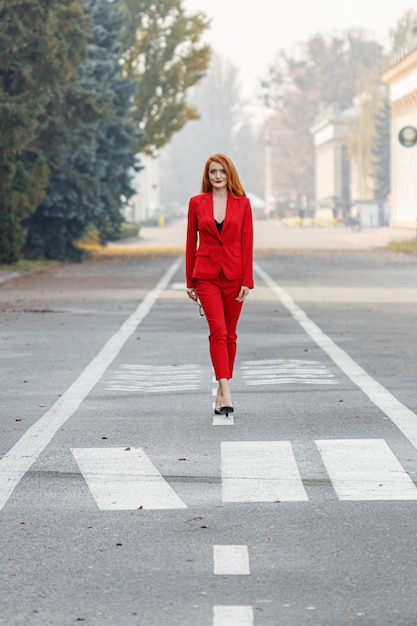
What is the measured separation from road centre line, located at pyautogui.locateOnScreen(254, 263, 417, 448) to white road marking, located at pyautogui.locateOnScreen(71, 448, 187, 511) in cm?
176

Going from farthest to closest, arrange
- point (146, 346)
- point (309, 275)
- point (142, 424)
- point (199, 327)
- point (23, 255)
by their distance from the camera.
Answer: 1. point (23, 255)
2. point (309, 275)
3. point (199, 327)
4. point (146, 346)
5. point (142, 424)

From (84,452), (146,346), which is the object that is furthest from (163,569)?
(146,346)

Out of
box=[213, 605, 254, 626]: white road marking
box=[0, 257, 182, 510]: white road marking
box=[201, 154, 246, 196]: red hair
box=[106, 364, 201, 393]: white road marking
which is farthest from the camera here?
box=[106, 364, 201, 393]: white road marking

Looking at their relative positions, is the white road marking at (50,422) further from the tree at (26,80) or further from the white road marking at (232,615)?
the tree at (26,80)

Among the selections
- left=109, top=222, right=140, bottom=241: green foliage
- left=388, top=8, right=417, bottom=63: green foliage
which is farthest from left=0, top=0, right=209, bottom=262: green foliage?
left=388, top=8, right=417, bottom=63: green foliage

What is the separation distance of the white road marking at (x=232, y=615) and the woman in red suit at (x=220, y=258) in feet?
17.2

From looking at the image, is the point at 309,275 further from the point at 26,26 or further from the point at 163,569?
the point at 163,569

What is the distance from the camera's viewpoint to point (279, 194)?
19575 centimetres

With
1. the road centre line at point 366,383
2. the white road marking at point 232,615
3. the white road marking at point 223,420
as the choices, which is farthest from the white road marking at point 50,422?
the white road marking at point 232,615

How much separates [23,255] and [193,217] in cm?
3300

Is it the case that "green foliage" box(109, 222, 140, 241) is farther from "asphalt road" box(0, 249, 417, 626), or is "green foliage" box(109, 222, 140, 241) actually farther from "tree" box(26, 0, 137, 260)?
"asphalt road" box(0, 249, 417, 626)

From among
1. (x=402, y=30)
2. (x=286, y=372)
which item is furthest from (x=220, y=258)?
(x=402, y=30)

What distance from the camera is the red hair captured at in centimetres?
1075

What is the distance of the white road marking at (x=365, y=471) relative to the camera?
8.05m
